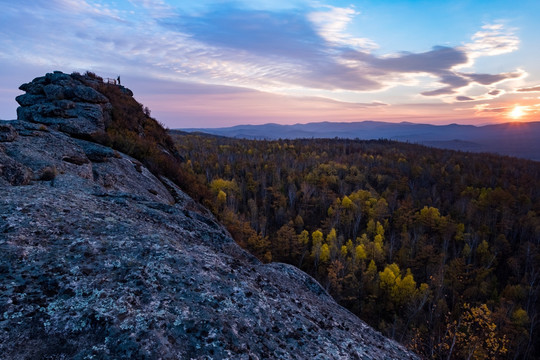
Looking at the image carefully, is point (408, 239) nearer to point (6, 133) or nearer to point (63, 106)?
point (63, 106)

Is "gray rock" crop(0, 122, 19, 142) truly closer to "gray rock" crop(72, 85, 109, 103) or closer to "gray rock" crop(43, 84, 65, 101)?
"gray rock" crop(43, 84, 65, 101)

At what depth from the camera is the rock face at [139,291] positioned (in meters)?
3.82

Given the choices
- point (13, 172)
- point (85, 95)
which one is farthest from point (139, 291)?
point (85, 95)

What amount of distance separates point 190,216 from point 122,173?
635 cm

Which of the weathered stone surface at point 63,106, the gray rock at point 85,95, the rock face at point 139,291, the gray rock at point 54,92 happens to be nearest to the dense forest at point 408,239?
the weathered stone surface at point 63,106

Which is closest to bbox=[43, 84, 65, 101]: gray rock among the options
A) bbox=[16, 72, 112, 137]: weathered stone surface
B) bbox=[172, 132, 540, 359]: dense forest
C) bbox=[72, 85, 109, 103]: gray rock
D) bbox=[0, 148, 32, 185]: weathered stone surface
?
bbox=[16, 72, 112, 137]: weathered stone surface

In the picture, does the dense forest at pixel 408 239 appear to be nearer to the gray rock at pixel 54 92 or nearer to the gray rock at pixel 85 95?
the gray rock at pixel 85 95

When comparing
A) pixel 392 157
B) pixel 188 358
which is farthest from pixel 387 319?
pixel 392 157

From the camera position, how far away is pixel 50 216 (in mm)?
6117

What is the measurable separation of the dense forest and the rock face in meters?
13.4

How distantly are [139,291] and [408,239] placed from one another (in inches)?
3288

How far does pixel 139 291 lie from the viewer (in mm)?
4684

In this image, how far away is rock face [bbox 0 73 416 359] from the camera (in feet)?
12.5

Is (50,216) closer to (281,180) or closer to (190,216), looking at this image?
A: (190,216)
